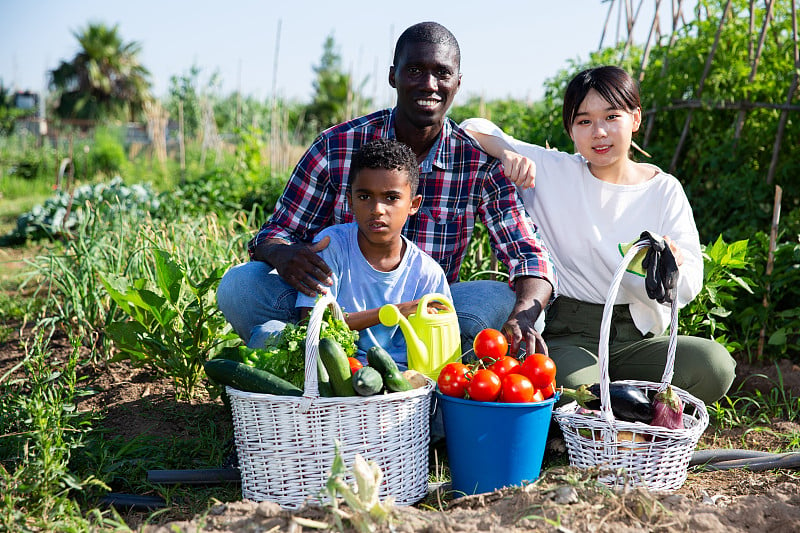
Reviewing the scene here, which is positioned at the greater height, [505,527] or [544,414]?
[544,414]

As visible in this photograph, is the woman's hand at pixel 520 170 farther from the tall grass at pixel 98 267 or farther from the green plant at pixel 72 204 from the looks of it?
the green plant at pixel 72 204

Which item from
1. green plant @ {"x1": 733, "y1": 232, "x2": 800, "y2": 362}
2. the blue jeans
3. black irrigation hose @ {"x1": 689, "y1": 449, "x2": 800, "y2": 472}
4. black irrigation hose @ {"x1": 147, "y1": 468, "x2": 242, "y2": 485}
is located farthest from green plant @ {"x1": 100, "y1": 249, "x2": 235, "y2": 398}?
green plant @ {"x1": 733, "y1": 232, "x2": 800, "y2": 362}

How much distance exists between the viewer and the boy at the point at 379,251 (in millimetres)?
2383

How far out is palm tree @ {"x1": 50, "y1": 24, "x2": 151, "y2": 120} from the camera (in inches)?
1136

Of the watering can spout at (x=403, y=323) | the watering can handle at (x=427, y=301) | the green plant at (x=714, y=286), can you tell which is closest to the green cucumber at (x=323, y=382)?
the watering can spout at (x=403, y=323)

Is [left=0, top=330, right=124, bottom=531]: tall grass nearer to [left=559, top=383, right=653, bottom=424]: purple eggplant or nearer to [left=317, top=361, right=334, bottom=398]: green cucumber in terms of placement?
[left=317, top=361, right=334, bottom=398]: green cucumber

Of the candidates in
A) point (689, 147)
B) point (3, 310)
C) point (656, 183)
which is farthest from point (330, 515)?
point (689, 147)

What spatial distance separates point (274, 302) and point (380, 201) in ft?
2.01

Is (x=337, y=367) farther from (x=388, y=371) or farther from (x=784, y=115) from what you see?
(x=784, y=115)

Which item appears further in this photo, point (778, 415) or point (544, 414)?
point (778, 415)

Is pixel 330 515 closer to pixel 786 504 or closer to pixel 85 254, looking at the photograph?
pixel 786 504

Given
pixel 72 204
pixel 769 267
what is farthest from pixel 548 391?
pixel 72 204

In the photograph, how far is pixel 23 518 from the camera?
1.79 metres

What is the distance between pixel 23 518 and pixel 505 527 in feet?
4.20
